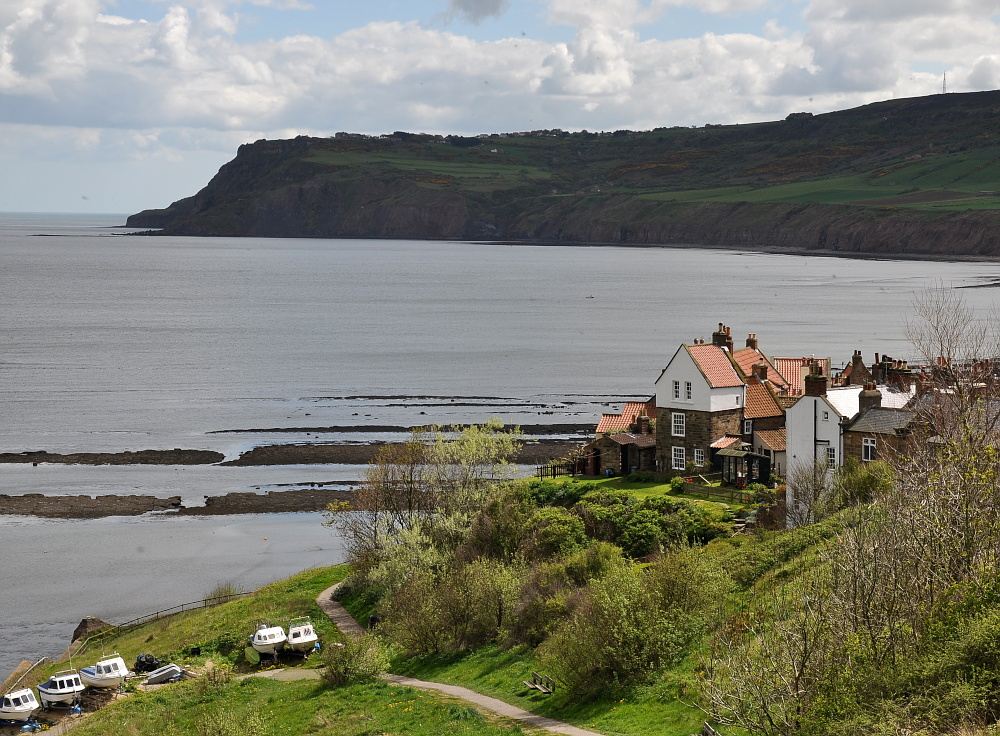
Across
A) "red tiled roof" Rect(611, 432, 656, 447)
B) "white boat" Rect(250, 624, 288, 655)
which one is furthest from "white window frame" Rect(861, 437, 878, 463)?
"white boat" Rect(250, 624, 288, 655)

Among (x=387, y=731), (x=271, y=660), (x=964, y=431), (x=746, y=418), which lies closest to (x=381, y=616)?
(x=271, y=660)

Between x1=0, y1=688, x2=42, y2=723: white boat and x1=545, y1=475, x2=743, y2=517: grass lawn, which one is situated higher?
x1=545, y1=475, x2=743, y2=517: grass lawn

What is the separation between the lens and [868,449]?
45406 mm

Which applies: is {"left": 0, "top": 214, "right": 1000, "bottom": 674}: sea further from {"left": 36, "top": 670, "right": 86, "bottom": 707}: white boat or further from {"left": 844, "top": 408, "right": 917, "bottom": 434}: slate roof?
{"left": 844, "top": 408, "right": 917, "bottom": 434}: slate roof

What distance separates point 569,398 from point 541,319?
7909 centimetres

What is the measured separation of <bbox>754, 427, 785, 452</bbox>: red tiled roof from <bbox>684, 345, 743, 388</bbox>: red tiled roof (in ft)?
8.35

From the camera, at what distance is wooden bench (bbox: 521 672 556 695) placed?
30.3 meters

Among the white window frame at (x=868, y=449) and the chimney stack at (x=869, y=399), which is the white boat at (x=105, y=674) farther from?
the chimney stack at (x=869, y=399)

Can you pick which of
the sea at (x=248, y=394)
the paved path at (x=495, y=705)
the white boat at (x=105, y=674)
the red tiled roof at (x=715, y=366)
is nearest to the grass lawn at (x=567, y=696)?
the paved path at (x=495, y=705)

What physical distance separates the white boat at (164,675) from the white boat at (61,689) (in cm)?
223

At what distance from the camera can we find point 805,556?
32594mm

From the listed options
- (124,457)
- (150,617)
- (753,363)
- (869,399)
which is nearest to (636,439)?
(753,363)

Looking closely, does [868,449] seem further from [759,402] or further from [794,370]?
[794,370]

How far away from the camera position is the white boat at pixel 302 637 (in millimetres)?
40438
